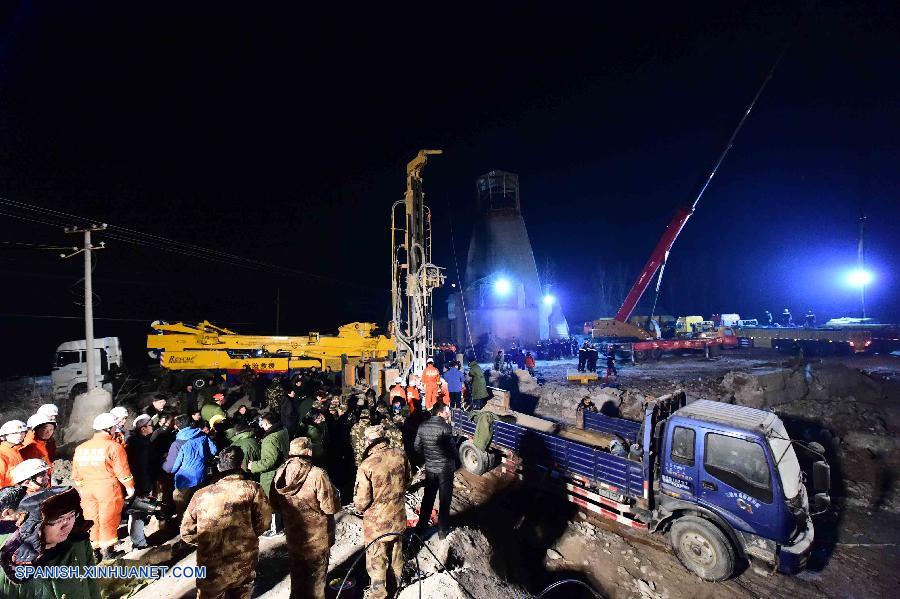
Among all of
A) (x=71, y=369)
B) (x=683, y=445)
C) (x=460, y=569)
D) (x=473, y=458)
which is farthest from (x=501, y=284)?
(x=460, y=569)

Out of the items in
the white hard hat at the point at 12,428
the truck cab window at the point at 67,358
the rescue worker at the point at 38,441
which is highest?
the truck cab window at the point at 67,358

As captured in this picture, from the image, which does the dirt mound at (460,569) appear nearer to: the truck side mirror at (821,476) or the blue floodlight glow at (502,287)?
the truck side mirror at (821,476)

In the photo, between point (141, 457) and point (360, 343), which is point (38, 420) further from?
point (360, 343)

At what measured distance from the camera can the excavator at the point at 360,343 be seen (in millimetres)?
13055

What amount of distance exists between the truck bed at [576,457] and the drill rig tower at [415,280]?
14.5ft

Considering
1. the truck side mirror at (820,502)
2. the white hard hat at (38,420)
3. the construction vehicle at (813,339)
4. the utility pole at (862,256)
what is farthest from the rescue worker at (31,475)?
the utility pole at (862,256)

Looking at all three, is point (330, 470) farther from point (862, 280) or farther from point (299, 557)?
point (862, 280)

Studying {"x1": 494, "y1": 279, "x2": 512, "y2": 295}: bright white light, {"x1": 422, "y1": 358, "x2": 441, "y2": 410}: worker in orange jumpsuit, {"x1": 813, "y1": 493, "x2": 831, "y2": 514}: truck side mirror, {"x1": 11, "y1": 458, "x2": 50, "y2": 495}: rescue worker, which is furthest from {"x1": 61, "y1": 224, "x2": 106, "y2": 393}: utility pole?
{"x1": 494, "y1": 279, "x2": 512, "y2": 295}: bright white light

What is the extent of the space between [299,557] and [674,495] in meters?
5.10

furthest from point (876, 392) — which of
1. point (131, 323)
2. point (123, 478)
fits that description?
point (131, 323)

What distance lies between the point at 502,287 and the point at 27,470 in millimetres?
28276

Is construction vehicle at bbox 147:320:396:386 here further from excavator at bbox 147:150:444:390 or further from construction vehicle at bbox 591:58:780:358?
construction vehicle at bbox 591:58:780:358

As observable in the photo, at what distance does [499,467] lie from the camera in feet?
28.5

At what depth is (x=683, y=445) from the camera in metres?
5.66
